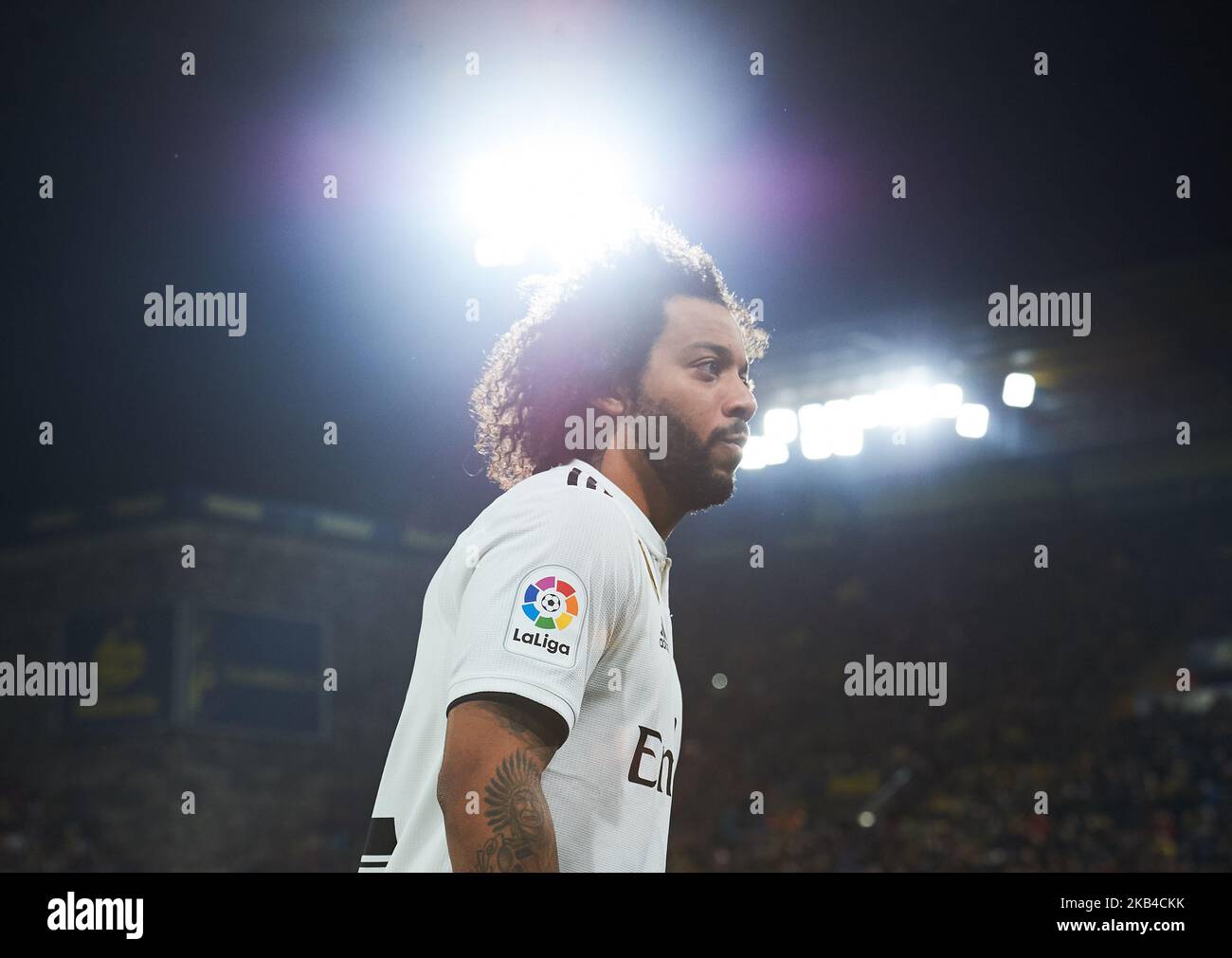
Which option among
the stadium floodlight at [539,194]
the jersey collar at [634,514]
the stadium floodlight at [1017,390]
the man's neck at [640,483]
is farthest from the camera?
the stadium floodlight at [1017,390]

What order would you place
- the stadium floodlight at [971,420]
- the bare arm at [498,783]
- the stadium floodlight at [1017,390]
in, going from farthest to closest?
the stadium floodlight at [971,420], the stadium floodlight at [1017,390], the bare arm at [498,783]

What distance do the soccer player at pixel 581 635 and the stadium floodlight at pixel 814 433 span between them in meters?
10.6

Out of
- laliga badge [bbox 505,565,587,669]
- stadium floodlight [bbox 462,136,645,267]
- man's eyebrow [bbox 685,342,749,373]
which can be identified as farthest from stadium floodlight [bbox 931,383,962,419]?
laliga badge [bbox 505,565,587,669]

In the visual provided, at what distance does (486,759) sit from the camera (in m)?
1.75

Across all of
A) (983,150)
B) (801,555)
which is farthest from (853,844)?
(983,150)

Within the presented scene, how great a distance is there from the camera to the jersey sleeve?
5.96ft

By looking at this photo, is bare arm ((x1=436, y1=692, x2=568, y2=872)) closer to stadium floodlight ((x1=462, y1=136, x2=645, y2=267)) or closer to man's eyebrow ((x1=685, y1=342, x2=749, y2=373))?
man's eyebrow ((x1=685, y1=342, x2=749, y2=373))

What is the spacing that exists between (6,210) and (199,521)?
164 inches

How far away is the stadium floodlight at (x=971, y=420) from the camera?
13.1m

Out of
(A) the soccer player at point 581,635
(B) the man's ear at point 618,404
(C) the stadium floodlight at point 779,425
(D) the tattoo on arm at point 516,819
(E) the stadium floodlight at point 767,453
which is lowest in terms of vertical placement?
(D) the tattoo on arm at point 516,819

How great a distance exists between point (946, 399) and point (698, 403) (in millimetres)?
10583

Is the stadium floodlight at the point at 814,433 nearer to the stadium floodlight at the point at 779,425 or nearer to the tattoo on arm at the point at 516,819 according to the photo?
the stadium floodlight at the point at 779,425

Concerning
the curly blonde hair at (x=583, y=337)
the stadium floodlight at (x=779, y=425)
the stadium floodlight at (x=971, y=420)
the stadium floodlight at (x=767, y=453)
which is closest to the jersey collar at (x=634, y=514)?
the curly blonde hair at (x=583, y=337)

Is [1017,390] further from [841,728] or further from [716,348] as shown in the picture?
[716,348]
